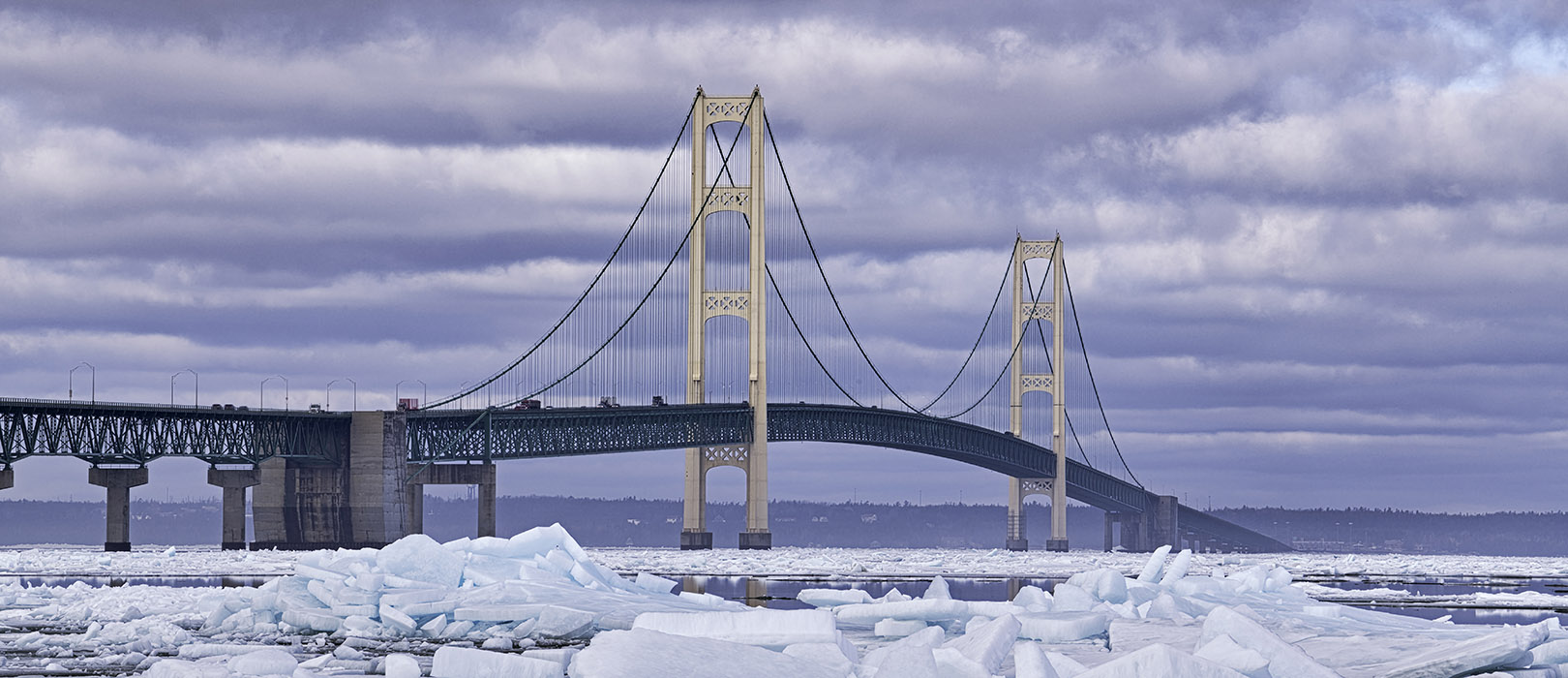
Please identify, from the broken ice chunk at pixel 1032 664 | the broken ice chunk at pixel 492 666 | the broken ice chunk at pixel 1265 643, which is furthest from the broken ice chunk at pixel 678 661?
the broken ice chunk at pixel 1265 643

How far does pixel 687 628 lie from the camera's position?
1719 cm

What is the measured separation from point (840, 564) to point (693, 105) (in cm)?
4227

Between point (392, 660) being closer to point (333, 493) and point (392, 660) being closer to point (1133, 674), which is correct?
point (1133, 674)

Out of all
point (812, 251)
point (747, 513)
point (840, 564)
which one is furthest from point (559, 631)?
point (812, 251)

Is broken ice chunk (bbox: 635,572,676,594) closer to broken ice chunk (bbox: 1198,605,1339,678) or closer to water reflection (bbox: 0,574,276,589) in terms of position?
broken ice chunk (bbox: 1198,605,1339,678)

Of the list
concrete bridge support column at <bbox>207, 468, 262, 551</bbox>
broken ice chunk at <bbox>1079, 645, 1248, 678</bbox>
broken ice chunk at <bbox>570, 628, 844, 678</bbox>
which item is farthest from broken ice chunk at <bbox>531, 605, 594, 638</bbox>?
concrete bridge support column at <bbox>207, 468, 262, 551</bbox>

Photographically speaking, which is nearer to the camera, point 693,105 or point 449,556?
point 449,556

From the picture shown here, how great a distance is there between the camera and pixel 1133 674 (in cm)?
1377

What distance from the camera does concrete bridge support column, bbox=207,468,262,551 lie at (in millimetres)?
78188

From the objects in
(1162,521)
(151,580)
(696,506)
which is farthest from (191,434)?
(1162,521)

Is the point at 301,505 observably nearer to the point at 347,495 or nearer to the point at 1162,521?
the point at 347,495

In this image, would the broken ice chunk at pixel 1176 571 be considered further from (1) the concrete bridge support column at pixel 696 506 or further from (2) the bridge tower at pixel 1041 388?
(2) the bridge tower at pixel 1041 388

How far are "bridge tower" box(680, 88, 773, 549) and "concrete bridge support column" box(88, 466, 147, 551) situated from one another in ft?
76.4

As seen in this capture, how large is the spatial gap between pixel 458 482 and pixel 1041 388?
52129mm
